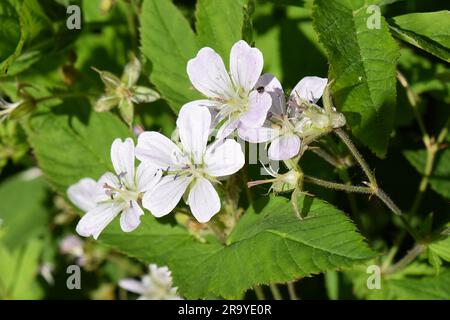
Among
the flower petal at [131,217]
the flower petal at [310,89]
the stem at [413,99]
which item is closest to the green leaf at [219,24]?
the flower petal at [310,89]

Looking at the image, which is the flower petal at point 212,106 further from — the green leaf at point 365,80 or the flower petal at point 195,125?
the green leaf at point 365,80

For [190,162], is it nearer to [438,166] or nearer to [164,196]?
[164,196]

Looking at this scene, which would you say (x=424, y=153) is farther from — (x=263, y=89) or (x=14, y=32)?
(x=14, y=32)

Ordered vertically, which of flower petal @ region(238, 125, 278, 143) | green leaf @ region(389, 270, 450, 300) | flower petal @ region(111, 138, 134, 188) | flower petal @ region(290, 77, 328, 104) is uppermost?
flower petal @ region(290, 77, 328, 104)

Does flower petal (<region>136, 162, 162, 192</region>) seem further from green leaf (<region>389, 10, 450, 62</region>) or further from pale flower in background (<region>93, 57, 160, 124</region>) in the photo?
green leaf (<region>389, 10, 450, 62</region>)

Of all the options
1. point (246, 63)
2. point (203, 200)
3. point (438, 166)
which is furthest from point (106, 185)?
point (438, 166)

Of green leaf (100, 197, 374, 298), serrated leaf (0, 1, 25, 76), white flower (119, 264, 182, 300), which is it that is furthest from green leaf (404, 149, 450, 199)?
serrated leaf (0, 1, 25, 76)

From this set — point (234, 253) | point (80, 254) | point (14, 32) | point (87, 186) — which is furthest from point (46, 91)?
point (234, 253)
